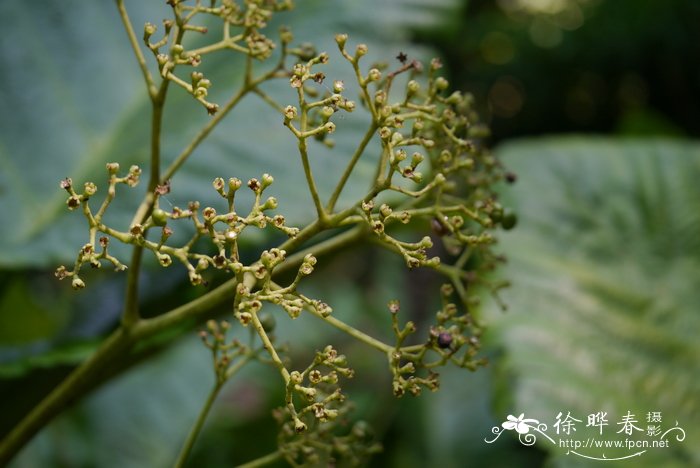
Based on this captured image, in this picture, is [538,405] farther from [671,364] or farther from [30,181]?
[30,181]

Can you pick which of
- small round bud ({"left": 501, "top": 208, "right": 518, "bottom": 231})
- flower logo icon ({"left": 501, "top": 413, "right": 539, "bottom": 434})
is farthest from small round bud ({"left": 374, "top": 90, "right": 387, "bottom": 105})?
flower logo icon ({"left": 501, "top": 413, "right": 539, "bottom": 434})

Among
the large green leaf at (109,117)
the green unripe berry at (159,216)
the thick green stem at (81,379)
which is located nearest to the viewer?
the green unripe berry at (159,216)

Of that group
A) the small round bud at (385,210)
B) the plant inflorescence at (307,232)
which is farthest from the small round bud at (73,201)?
the small round bud at (385,210)

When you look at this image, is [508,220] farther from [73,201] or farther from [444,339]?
[73,201]

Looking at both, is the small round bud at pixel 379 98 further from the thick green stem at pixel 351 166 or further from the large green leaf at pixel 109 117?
the large green leaf at pixel 109 117

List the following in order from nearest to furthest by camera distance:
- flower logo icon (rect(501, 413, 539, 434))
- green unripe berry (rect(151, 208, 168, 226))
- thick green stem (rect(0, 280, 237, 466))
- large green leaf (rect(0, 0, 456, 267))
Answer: green unripe berry (rect(151, 208, 168, 226)) < thick green stem (rect(0, 280, 237, 466)) < flower logo icon (rect(501, 413, 539, 434)) < large green leaf (rect(0, 0, 456, 267))

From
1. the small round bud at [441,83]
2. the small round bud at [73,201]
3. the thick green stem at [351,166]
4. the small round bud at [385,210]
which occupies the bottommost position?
the small round bud at [385,210]

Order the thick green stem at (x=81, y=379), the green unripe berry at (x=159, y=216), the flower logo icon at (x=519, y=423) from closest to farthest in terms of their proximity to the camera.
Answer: the green unripe berry at (x=159, y=216) → the thick green stem at (x=81, y=379) → the flower logo icon at (x=519, y=423)

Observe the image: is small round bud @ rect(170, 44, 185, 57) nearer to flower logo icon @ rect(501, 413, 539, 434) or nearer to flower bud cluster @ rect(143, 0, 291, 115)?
flower bud cluster @ rect(143, 0, 291, 115)
